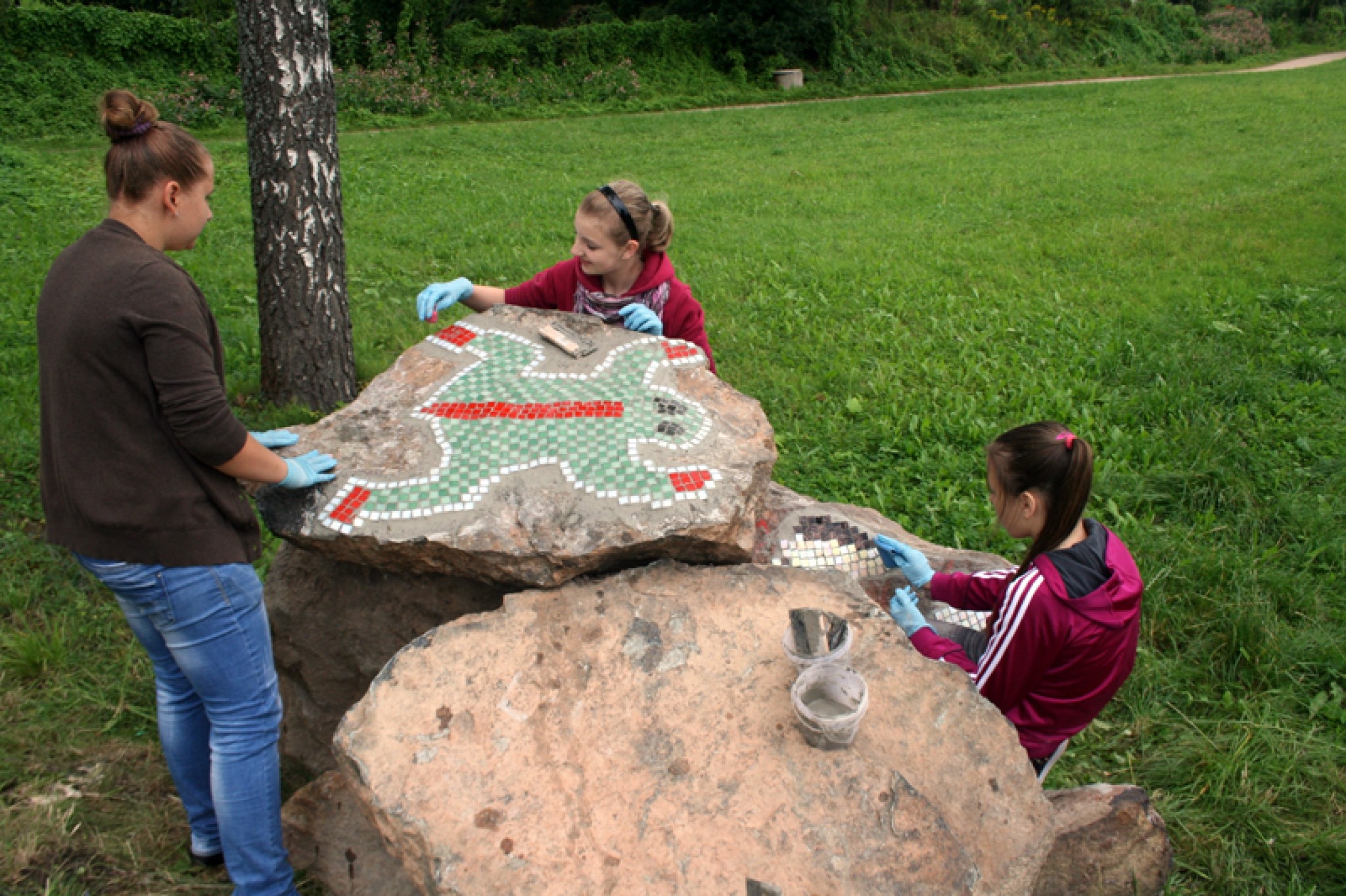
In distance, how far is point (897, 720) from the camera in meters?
2.17

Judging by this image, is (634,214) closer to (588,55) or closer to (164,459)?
(164,459)

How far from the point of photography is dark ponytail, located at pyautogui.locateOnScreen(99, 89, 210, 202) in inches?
78.6

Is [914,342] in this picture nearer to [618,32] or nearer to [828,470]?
[828,470]

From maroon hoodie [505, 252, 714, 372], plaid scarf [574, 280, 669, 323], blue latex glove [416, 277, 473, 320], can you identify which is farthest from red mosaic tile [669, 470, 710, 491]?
blue latex glove [416, 277, 473, 320]

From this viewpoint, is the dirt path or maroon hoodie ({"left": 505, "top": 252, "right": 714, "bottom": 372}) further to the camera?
the dirt path

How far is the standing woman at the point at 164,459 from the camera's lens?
1949 mm

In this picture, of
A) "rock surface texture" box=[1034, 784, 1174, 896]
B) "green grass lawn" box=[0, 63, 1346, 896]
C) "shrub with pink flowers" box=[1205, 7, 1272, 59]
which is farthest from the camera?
"shrub with pink flowers" box=[1205, 7, 1272, 59]

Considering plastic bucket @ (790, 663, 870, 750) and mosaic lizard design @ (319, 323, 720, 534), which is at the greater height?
mosaic lizard design @ (319, 323, 720, 534)

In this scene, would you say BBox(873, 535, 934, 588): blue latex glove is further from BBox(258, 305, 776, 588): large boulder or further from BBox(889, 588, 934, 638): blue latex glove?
BBox(258, 305, 776, 588): large boulder

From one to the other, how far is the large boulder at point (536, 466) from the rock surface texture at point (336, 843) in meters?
0.69

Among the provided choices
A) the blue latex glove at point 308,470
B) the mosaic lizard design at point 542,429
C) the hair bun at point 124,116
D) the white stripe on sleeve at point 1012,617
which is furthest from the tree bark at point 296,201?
the white stripe on sleeve at point 1012,617

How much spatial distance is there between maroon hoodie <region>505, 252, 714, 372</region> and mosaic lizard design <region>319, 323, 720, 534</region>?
153mm

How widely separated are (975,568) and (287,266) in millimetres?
3392

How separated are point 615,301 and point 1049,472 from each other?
1643mm
